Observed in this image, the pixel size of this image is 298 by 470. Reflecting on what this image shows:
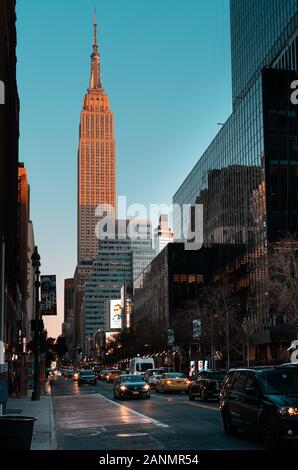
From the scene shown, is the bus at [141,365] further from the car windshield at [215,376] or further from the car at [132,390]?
the car windshield at [215,376]

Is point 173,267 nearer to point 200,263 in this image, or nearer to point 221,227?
point 200,263

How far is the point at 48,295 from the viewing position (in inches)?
2040

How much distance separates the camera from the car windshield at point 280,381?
15688mm

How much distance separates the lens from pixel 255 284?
8431 centimetres

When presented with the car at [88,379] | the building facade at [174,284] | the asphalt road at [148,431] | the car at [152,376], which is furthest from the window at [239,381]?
the building facade at [174,284]

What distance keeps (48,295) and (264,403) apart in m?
37.8

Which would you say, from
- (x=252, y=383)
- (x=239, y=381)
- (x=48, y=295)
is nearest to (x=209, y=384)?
(x=239, y=381)

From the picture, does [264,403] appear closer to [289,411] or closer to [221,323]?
[289,411]

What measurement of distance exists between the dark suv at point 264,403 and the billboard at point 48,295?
34.4 metres

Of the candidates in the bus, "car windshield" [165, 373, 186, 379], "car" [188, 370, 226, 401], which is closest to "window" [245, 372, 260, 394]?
"car" [188, 370, 226, 401]

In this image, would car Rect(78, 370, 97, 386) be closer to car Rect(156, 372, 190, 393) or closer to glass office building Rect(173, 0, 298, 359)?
glass office building Rect(173, 0, 298, 359)
